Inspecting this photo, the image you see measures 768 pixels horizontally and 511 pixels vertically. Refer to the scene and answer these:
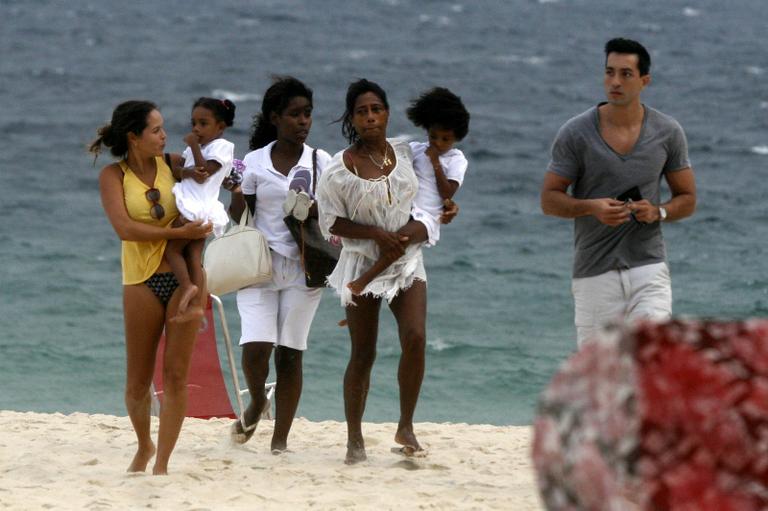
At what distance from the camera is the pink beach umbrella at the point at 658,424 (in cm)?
301

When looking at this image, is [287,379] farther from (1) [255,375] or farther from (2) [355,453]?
(2) [355,453]

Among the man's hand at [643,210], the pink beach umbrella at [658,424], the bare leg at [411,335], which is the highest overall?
the man's hand at [643,210]

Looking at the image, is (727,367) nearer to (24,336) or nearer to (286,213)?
(286,213)

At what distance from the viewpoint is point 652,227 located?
19.6 ft

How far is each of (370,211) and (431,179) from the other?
0.39 metres

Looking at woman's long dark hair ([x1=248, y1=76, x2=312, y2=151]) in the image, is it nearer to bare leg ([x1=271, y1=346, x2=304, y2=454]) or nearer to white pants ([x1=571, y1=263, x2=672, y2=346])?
bare leg ([x1=271, y1=346, x2=304, y2=454])

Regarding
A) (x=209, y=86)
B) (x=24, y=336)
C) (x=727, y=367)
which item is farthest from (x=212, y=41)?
(x=727, y=367)


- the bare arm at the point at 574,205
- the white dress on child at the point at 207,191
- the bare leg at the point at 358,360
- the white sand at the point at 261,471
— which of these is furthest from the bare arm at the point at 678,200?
the white dress on child at the point at 207,191

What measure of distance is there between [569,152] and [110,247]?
14.1m

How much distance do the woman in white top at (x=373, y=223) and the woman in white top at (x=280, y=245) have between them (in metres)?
0.37

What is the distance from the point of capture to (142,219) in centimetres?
639

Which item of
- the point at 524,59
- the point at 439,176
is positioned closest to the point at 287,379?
the point at 439,176

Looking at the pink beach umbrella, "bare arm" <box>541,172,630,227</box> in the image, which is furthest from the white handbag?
the pink beach umbrella

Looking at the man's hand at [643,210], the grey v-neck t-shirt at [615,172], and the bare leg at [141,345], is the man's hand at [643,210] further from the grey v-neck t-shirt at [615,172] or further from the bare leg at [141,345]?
the bare leg at [141,345]
